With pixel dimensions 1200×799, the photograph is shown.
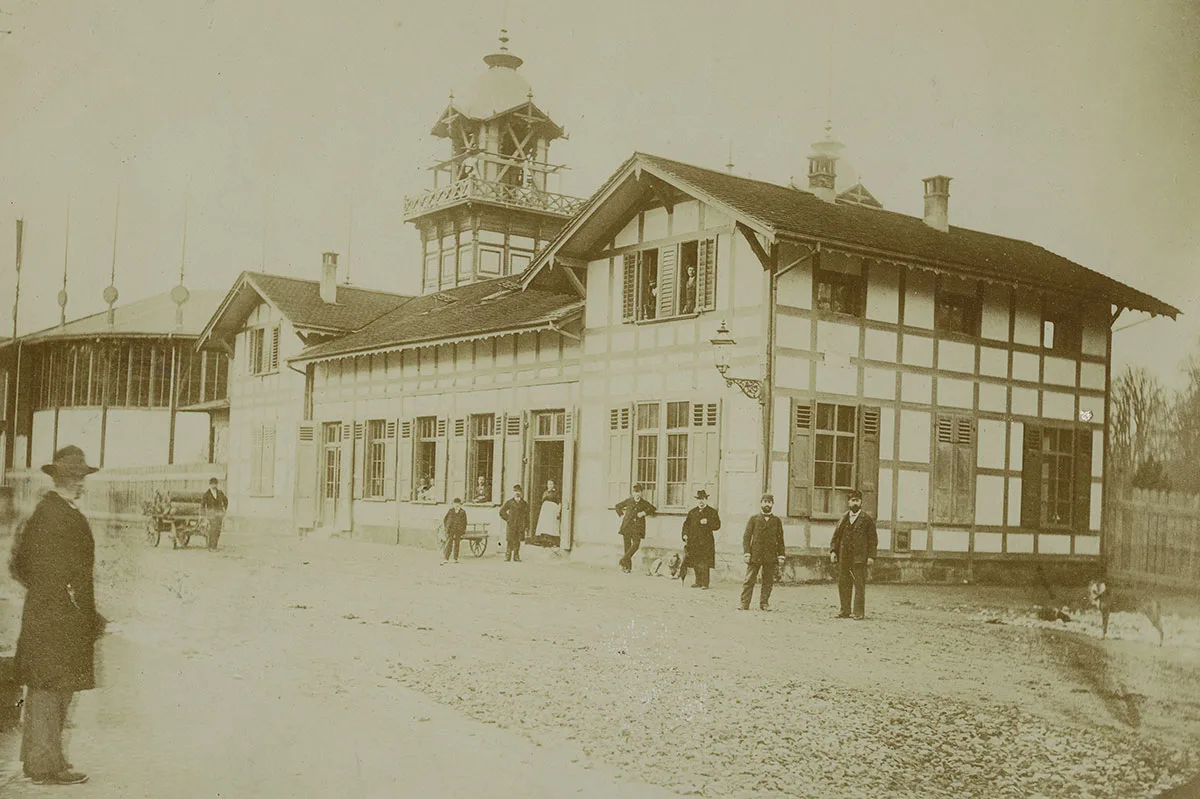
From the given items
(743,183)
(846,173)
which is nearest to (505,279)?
(743,183)

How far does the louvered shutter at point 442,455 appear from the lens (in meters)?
14.9

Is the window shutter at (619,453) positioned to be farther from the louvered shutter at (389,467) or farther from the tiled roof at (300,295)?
the tiled roof at (300,295)

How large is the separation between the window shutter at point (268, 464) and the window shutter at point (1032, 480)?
4351 mm

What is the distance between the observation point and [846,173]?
204 inches

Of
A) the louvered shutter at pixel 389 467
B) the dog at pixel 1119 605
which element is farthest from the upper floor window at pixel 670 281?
the dog at pixel 1119 605

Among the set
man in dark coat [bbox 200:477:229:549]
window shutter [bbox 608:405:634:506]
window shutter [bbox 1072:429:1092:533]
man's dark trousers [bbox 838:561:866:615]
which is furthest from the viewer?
window shutter [bbox 608:405:634:506]

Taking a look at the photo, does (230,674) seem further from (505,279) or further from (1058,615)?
(505,279)

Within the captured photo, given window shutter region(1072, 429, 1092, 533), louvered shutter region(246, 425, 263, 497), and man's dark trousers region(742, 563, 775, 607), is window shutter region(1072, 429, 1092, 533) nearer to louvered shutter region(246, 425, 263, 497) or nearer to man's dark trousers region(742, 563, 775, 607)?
man's dark trousers region(742, 563, 775, 607)

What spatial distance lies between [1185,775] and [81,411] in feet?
12.3

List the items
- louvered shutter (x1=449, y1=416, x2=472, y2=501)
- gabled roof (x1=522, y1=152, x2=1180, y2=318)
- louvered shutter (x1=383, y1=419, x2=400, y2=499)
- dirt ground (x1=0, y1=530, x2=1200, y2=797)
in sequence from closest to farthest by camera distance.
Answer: dirt ground (x1=0, y1=530, x2=1200, y2=797)
gabled roof (x1=522, y1=152, x2=1180, y2=318)
louvered shutter (x1=383, y1=419, x2=400, y2=499)
louvered shutter (x1=449, y1=416, x2=472, y2=501)

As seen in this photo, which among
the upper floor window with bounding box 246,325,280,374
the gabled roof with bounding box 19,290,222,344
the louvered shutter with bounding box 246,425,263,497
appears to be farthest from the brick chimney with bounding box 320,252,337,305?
the upper floor window with bounding box 246,325,280,374

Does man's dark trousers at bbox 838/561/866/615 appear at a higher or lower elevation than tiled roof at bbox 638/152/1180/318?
lower

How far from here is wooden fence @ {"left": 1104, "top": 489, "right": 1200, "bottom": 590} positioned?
4.05 metres

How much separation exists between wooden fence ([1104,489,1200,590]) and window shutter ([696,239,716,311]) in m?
6.41
